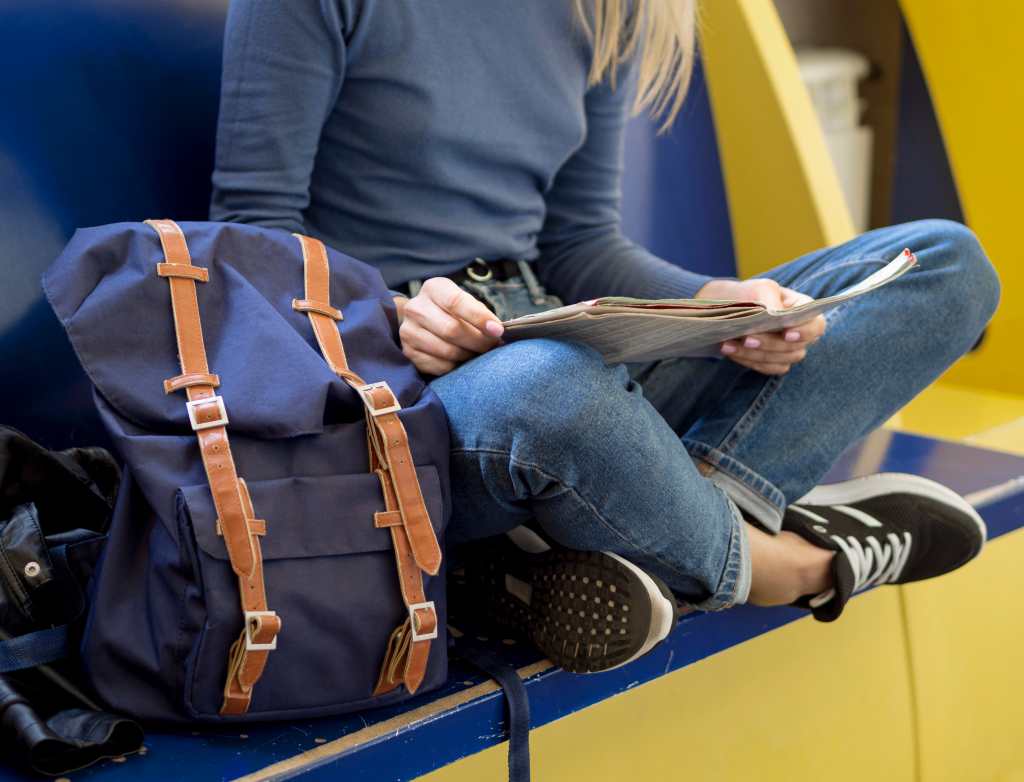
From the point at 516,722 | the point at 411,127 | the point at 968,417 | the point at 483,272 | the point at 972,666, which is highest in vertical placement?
the point at 411,127

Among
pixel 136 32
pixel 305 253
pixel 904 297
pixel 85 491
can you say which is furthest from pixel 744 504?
pixel 136 32

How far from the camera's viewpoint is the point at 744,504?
3.52 feet

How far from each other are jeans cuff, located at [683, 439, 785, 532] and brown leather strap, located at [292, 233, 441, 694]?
35 centimetres

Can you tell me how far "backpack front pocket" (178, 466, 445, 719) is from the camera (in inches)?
30.0

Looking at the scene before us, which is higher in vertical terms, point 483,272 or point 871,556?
point 483,272

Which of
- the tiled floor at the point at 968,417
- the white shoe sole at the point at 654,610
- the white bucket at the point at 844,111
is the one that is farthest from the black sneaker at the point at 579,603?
the white bucket at the point at 844,111

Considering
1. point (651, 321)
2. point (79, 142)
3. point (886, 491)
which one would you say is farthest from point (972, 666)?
point (79, 142)

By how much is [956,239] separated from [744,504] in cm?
33

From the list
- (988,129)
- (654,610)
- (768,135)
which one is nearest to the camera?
(654,610)

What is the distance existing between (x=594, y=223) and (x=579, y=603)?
1.90ft

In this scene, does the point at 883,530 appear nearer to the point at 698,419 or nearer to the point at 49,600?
the point at 698,419

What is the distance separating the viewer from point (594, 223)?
1348 millimetres

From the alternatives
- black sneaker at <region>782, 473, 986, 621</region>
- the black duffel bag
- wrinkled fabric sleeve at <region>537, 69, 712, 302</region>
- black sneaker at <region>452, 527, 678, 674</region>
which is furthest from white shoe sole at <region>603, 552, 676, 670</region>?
wrinkled fabric sleeve at <region>537, 69, 712, 302</region>

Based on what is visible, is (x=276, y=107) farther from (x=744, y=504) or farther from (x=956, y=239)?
(x=956, y=239)
